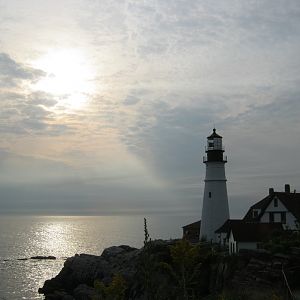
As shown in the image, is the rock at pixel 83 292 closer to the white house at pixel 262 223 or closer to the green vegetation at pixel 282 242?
the white house at pixel 262 223

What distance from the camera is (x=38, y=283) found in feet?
197

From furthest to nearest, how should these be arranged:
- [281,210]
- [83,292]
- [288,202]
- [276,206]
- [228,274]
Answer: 1. [276,206]
2. [281,210]
3. [288,202]
4. [83,292]
5. [228,274]

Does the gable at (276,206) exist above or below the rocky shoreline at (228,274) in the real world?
above

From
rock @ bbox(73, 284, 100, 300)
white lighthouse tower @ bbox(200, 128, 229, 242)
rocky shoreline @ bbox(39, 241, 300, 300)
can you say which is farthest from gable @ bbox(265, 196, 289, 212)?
rock @ bbox(73, 284, 100, 300)

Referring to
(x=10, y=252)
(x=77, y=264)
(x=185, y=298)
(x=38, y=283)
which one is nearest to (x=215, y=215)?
(x=77, y=264)

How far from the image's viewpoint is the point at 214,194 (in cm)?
4606

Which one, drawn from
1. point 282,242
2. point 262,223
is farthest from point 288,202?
point 282,242

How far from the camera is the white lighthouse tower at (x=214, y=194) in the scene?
45.8 m

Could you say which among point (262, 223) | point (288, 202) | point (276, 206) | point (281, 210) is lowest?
point (262, 223)

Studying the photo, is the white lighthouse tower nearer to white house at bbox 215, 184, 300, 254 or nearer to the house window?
white house at bbox 215, 184, 300, 254

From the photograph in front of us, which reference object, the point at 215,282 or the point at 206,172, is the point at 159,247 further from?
the point at 206,172

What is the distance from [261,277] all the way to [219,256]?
196 inches

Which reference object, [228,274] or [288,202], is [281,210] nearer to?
[288,202]

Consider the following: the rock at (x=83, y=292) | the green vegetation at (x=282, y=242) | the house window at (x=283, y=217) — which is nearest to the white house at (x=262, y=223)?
the house window at (x=283, y=217)
